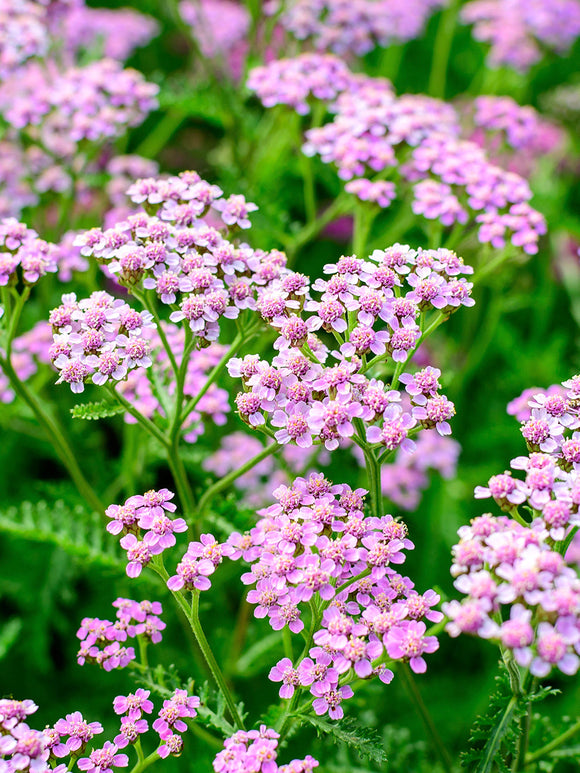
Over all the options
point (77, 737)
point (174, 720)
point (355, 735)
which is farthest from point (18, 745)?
point (355, 735)

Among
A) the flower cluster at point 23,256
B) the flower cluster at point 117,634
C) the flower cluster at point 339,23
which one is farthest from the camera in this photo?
the flower cluster at point 339,23

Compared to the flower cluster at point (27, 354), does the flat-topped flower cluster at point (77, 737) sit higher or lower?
lower

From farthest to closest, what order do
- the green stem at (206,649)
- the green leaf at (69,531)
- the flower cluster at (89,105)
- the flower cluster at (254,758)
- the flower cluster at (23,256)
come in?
the flower cluster at (89,105)
the green leaf at (69,531)
the flower cluster at (23,256)
the green stem at (206,649)
the flower cluster at (254,758)

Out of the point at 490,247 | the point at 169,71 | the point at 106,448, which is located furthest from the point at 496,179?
the point at 169,71

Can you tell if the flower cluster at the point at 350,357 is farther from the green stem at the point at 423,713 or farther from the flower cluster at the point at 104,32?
the flower cluster at the point at 104,32

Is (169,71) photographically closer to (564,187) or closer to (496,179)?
(564,187)

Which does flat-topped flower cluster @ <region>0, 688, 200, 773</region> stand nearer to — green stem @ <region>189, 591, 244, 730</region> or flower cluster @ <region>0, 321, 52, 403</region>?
green stem @ <region>189, 591, 244, 730</region>

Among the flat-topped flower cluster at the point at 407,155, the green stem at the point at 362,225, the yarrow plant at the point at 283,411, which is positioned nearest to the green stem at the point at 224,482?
the yarrow plant at the point at 283,411
